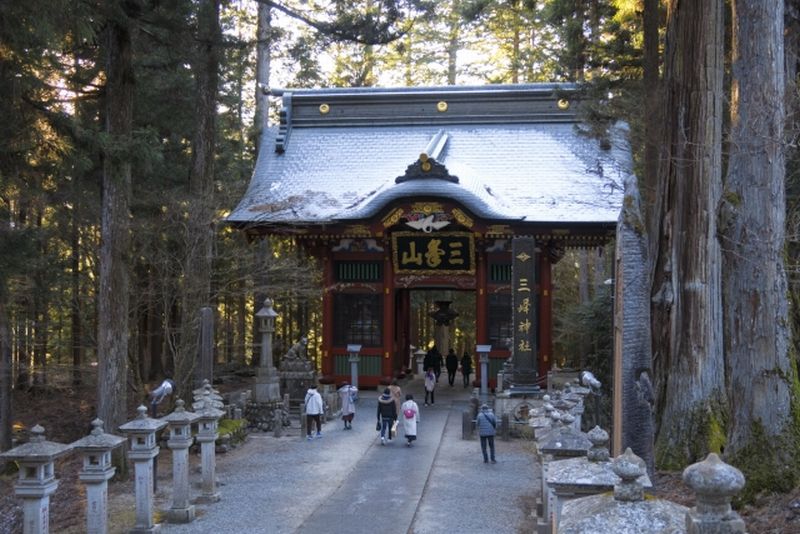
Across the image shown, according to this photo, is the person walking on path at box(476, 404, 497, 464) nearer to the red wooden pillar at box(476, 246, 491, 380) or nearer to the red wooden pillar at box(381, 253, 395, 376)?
the red wooden pillar at box(476, 246, 491, 380)

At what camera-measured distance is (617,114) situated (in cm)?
1512

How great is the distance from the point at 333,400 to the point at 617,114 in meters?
8.74

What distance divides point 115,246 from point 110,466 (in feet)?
15.8

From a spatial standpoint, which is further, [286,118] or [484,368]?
[286,118]

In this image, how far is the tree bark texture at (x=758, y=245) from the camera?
24.2 ft

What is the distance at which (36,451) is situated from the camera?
701 centimetres

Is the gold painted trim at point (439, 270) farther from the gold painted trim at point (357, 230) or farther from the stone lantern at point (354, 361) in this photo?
the stone lantern at point (354, 361)

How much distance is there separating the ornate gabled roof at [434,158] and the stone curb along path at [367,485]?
19.5 feet

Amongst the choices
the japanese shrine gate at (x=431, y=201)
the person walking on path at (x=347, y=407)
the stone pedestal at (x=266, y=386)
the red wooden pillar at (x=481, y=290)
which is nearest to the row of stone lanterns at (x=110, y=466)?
the person walking on path at (x=347, y=407)

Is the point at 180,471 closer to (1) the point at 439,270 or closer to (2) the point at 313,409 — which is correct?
(2) the point at 313,409

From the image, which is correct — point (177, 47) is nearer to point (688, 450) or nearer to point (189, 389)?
point (189, 389)

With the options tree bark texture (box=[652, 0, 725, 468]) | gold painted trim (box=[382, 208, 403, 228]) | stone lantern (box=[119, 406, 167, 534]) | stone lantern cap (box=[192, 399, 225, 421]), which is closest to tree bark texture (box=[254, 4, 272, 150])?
gold painted trim (box=[382, 208, 403, 228])

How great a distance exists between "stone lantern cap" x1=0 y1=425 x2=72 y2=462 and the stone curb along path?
7.50 ft

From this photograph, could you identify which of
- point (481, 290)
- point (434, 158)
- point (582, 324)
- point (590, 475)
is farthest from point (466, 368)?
point (590, 475)
